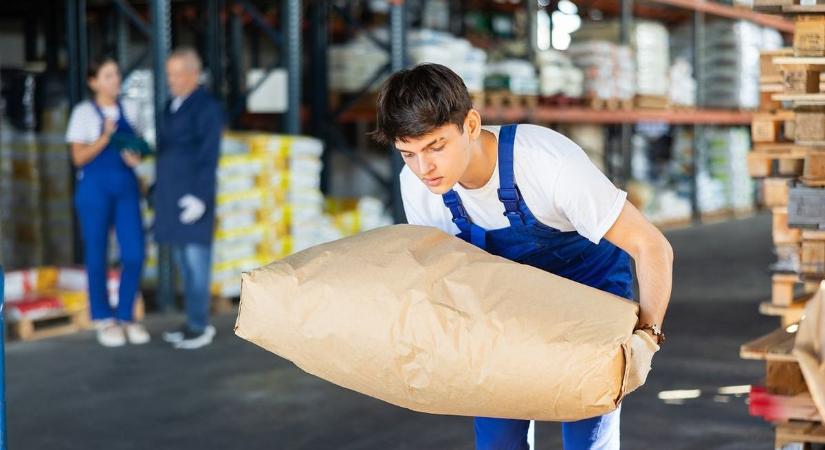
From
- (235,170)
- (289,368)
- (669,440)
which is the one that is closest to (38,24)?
(235,170)

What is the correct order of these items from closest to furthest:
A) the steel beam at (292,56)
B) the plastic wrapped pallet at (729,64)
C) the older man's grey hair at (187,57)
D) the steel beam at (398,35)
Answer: the older man's grey hair at (187,57)
the steel beam at (292,56)
the steel beam at (398,35)
the plastic wrapped pallet at (729,64)

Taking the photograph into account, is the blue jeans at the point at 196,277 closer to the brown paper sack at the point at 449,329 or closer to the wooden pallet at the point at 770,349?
the wooden pallet at the point at 770,349

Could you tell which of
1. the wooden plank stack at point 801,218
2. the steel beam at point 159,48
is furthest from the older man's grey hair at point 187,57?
the wooden plank stack at point 801,218

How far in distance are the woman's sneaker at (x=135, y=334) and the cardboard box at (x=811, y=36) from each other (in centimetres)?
457

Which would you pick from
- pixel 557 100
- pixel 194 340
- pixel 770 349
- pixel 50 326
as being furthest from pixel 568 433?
pixel 557 100

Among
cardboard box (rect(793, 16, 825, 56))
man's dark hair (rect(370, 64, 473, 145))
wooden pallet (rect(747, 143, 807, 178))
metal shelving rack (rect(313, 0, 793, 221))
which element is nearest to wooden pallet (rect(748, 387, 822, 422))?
cardboard box (rect(793, 16, 825, 56))

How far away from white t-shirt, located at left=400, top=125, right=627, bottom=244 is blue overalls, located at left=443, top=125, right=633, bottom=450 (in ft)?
0.13

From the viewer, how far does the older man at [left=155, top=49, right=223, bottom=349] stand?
6914 millimetres

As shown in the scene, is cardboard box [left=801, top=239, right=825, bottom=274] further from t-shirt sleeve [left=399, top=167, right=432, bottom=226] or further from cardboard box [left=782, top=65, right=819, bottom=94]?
t-shirt sleeve [left=399, top=167, right=432, bottom=226]

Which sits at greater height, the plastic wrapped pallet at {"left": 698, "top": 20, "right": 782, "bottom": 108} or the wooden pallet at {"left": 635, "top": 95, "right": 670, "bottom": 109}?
the plastic wrapped pallet at {"left": 698, "top": 20, "right": 782, "bottom": 108}

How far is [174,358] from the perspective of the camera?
6.88 meters

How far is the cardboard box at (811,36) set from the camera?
4.14 metres

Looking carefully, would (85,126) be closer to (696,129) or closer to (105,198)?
(105,198)

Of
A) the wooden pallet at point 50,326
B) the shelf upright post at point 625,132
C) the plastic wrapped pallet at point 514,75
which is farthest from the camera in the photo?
the shelf upright post at point 625,132
